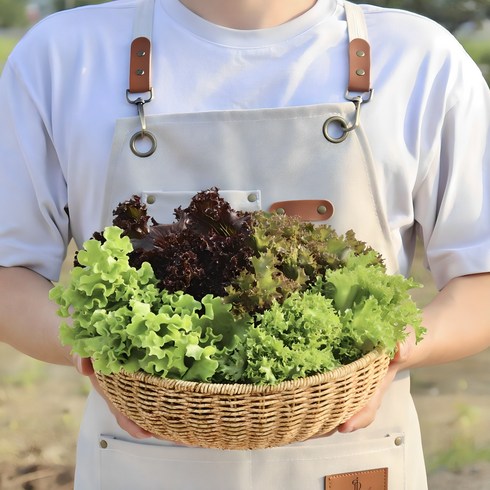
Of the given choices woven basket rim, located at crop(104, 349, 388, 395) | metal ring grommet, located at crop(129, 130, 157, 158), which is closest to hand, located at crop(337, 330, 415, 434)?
woven basket rim, located at crop(104, 349, 388, 395)

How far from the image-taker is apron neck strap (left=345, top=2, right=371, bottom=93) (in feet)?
6.33

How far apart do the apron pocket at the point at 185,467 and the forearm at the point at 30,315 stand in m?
0.24

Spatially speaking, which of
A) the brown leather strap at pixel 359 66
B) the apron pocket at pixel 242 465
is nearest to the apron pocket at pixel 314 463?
the apron pocket at pixel 242 465

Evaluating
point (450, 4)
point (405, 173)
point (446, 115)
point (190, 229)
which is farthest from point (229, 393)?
point (450, 4)

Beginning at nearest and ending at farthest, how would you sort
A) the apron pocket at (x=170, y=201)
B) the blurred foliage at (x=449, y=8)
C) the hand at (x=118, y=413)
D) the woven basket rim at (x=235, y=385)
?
1. the woven basket rim at (x=235, y=385)
2. the hand at (x=118, y=413)
3. the apron pocket at (x=170, y=201)
4. the blurred foliage at (x=449, y=8)

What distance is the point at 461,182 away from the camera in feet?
6.47

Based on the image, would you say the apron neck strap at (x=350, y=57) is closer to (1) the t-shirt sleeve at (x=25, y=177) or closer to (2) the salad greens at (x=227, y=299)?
(1) the t-shirt sleeve at (x=25, y=177)

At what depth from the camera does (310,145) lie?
194 centimetres

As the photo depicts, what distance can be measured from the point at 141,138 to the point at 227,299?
48 cm

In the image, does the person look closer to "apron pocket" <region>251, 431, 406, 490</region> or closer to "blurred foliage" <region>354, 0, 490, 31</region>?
"apron pocket" <region>251, 431, 406, 490</region>

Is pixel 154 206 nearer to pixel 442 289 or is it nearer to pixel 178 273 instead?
pixel 178 273

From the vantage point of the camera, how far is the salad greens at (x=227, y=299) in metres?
1.51

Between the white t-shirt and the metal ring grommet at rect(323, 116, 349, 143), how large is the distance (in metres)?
0.04

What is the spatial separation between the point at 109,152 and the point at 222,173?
218 mm
